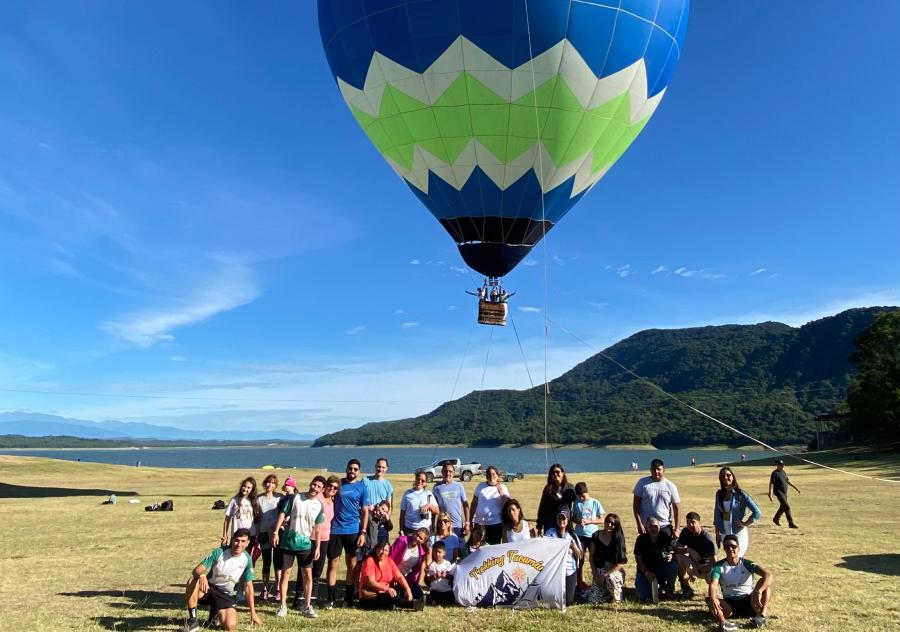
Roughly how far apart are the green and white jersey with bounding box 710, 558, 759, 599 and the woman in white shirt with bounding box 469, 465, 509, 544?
2.82 metres

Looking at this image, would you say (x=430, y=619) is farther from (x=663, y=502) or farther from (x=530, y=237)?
(x=530, y=237)

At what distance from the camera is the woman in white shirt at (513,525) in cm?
842

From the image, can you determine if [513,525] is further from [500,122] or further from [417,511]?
Result: [500,122]

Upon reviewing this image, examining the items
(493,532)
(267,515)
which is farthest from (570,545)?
(267,515)

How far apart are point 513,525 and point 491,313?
10.4 metres

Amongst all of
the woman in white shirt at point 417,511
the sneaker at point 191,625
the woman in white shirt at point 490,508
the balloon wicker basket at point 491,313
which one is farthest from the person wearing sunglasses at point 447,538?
the balloon wicker basket at point 491,313

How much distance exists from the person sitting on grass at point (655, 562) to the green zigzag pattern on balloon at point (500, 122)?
34.9ft

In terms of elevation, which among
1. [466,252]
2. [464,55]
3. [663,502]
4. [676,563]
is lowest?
[676,563]

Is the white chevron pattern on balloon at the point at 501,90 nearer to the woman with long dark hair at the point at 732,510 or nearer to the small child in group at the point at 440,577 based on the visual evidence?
the woman with long dark hair at the point at 732,510

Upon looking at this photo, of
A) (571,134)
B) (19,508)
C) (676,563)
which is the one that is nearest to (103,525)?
(19,508)

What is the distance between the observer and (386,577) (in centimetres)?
801

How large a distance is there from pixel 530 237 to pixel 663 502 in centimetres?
1084

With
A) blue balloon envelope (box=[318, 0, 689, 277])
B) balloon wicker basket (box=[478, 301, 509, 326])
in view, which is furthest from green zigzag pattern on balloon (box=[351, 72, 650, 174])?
balloon wicker basket (box=[478, 301, 509, 326])

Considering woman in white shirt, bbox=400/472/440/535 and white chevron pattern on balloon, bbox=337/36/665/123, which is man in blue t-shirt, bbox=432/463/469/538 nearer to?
woman in white shirt, bbox=400/472/440/535
